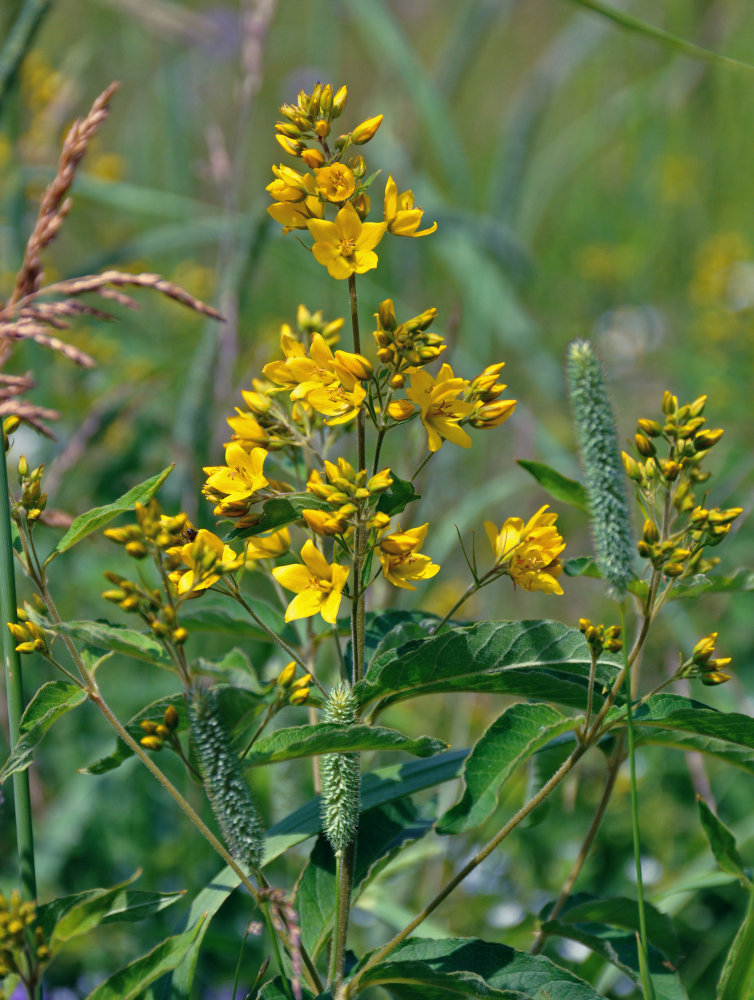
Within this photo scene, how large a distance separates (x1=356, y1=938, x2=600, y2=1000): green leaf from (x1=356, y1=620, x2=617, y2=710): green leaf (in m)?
0.32

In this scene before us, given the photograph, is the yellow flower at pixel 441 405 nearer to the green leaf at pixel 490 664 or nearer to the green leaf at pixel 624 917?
the green leaf at pixel 490 664

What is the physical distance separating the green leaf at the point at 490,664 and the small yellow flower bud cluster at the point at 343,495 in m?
0.17

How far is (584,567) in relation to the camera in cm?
127

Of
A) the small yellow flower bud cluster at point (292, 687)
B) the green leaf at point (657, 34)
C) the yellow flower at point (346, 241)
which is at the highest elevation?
the green leaf at point (657, 34)

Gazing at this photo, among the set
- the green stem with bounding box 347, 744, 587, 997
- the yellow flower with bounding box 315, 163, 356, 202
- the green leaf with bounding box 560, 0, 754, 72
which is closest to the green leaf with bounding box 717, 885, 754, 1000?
the green stem with bounding box 347, 744, 587, 997

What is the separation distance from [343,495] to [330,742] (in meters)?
0.29

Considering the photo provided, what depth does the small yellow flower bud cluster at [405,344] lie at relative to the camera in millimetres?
1091

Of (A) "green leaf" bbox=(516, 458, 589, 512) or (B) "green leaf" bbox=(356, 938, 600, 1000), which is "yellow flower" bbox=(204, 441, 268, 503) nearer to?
(A) "green leaf" bbox=(516, 458, 589, 512)

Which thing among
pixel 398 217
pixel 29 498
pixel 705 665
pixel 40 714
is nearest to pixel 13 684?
pixel 40 714

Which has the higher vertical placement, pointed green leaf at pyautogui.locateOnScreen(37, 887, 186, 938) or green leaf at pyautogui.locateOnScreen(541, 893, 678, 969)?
pointed green leaf at pyautogui.locateOnScreen(37, 887, 186, 938)

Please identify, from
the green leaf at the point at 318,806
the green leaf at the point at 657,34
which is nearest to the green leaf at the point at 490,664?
the green leaf at the point at 318,806

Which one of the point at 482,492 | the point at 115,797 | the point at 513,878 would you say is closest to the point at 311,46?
the point at 482,492

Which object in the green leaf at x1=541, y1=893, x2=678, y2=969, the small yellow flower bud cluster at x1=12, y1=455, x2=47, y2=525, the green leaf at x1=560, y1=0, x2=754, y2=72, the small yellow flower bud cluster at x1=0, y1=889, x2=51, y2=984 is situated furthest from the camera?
the green leaf at x1=560, y1=0, x2=754, y2=72

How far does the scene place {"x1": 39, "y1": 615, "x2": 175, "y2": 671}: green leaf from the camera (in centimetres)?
111
